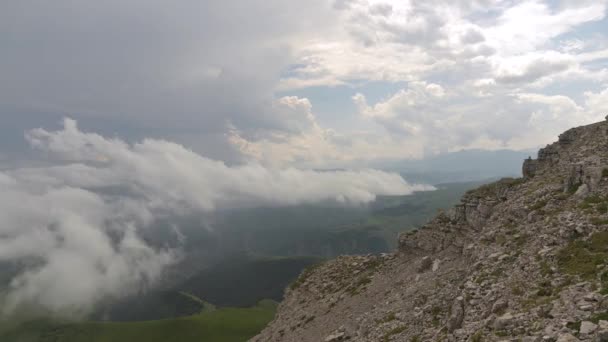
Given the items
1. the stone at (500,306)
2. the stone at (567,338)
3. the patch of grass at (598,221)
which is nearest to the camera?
the stone at (567,338)

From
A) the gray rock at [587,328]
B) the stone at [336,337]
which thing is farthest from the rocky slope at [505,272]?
the stone at [336,337]

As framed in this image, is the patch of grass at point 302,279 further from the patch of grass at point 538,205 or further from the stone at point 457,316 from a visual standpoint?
the stone at point 457,316

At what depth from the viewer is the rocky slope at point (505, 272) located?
2075 cm

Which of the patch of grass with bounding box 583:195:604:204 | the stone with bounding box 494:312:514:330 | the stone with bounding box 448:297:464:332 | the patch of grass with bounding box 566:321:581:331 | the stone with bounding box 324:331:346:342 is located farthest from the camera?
the stone with bounding box 324:331:346:342

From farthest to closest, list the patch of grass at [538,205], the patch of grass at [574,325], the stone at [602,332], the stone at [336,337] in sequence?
the stone at [336,337] < the patch of grass at [538,205] < the patch of grass at [574,325] < the stone at [602,332]

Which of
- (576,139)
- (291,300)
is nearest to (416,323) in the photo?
(576,139)

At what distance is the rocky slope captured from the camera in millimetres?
20750

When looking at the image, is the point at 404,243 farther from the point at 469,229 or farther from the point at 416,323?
the point at 416,323

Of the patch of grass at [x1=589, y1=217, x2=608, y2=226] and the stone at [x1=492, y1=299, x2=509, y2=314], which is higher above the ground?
the patch of grass at [x1=589, y1=217, x2=608, y2=226]

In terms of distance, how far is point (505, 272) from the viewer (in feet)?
90.5

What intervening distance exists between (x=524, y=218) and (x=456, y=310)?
1354cm

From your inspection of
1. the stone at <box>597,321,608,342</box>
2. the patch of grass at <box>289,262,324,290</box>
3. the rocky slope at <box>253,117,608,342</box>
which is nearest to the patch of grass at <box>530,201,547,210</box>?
the rocky slope at <box>253,117,608,342</box>

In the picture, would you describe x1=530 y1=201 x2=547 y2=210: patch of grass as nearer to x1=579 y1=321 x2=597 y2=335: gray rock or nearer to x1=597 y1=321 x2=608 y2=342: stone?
x1=579 y1=321 x2=597 y2=335: gray rock

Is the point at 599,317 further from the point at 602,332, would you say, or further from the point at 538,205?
the point at 538,205
